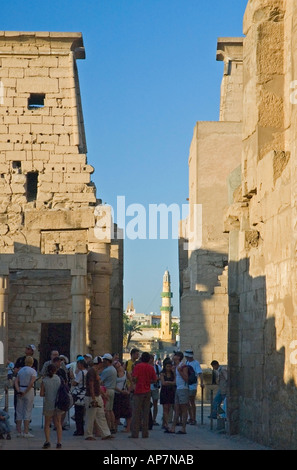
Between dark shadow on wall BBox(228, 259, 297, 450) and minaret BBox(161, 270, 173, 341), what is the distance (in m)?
89.7

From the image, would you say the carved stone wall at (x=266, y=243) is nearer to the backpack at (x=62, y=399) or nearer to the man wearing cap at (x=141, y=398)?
the man wearing cap at (x=141, y=398)

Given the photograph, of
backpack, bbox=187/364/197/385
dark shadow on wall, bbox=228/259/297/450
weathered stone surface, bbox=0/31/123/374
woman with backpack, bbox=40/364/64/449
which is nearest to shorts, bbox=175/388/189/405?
backpack, bbox=187/364/197/385

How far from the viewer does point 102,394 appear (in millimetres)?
13719

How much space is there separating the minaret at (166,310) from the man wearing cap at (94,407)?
296ft

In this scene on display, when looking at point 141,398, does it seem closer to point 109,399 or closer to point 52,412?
point 109,399

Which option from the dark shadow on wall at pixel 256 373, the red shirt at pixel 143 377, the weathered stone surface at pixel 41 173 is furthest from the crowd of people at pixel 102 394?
the weathered stone surface at pixel 41 173

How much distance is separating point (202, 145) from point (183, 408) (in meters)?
11.5

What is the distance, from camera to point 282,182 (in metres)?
11.4

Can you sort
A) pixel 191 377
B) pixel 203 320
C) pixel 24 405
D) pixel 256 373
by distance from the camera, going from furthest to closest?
1. pixel 203 320
2. pixel 191 377
3. pixel 24 405
4. pixel 256 373

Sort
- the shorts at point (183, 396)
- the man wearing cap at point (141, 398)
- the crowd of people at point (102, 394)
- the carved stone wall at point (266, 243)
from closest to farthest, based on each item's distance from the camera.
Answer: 1. the carved stone wall at point (266, 243)
2. the crowd of people at point (102, 394)
3. the man wearing cap at point (141, 398)
4. the shorts at point (183, 396)

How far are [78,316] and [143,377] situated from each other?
34.4ft

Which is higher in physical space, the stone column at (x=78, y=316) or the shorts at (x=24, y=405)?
the stone column at (x=78, y=316)

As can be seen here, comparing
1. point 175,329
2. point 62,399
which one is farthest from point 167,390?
point 175,329

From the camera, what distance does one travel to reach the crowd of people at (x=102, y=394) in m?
12.5
